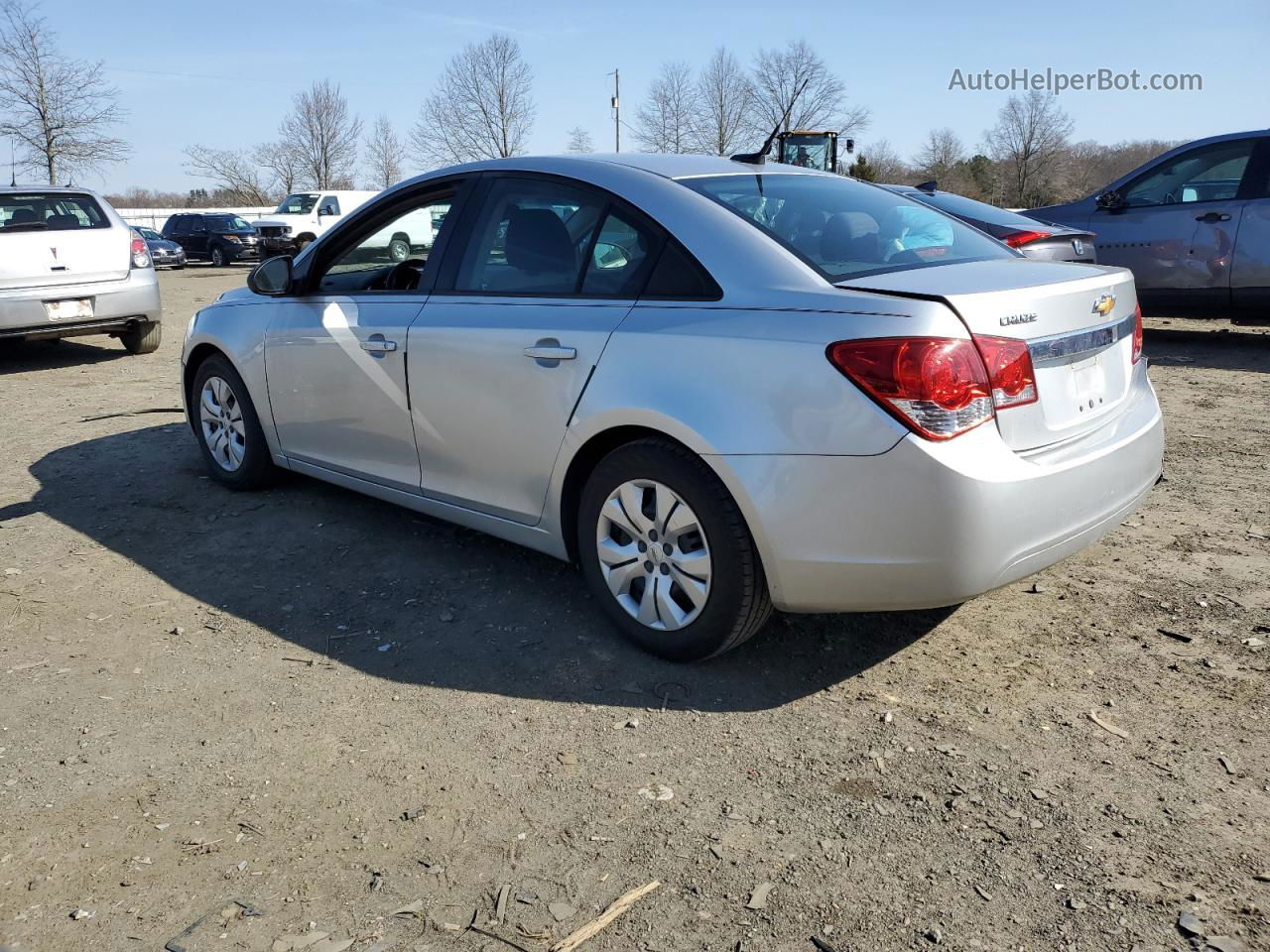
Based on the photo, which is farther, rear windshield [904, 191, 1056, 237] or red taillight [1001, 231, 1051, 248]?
rear windshield [904, 191, 1056, 237]

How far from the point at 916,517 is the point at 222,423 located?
395cm

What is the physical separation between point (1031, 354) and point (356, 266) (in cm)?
312

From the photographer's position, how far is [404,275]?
15.8 feet

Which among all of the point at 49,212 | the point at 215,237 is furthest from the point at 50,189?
the point at 215,237

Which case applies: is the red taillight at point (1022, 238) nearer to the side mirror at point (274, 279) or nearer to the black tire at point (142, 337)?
the side mirror at point (274, 279)

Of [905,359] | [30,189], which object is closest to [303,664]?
[905,359]

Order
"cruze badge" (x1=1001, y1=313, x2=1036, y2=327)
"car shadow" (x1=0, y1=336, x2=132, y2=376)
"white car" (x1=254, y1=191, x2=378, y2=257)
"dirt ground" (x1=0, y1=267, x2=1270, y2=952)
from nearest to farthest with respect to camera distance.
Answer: "dirt ground" (x1=0, y1=267, x2=1270, y2=952)
"cruze badge" (x1=1001, y1=313, x2=1036, y2=327)
"car shadow" (x1=0, y1=336, x2=132, y2=376)
"white car" (x1=254, y1=191, x2=378, y2=257)

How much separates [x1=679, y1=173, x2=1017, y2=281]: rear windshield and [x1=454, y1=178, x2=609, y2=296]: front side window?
0.40 metres

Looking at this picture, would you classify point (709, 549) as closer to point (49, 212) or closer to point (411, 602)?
point (411, 602)

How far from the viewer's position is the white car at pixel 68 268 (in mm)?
9469

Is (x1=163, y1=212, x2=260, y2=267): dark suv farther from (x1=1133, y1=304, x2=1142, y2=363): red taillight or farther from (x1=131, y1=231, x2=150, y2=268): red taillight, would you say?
(x1=1133, y1=304, x2=1142, y2=363): red taillight

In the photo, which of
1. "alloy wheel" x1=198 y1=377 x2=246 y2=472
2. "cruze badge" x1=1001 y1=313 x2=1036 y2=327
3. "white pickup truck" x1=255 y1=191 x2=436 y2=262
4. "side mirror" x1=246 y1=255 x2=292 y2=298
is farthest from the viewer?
"white pickup truck" x1=255 y1=191 x2=436 y2=262

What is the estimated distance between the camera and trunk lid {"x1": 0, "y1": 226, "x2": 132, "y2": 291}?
9438 millimetres

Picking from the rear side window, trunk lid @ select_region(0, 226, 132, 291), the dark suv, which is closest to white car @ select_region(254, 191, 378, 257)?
the dark suv
